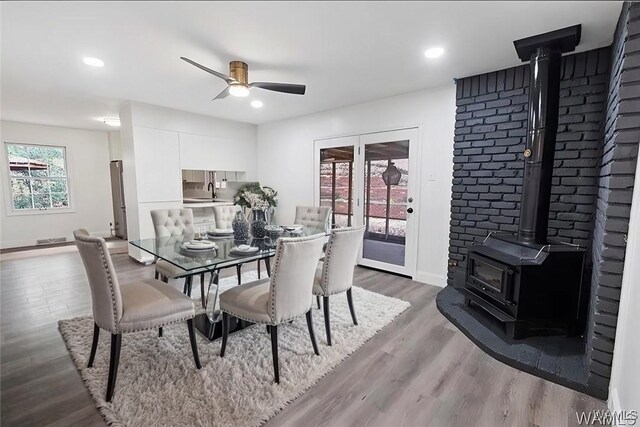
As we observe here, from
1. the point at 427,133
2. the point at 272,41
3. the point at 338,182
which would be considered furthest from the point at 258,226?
the point at 427,133

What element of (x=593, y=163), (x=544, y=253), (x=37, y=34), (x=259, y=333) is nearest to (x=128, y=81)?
(x=37, y=34)

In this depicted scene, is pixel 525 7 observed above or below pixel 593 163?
above

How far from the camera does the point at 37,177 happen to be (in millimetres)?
5918

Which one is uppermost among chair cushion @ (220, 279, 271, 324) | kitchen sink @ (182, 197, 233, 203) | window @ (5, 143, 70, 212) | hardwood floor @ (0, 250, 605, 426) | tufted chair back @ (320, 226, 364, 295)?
window @ (5, 143, 70, 212)

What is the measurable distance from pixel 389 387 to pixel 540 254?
5.02 ft

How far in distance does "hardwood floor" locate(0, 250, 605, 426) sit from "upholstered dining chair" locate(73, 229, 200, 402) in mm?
323

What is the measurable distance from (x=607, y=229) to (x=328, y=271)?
1788 mm

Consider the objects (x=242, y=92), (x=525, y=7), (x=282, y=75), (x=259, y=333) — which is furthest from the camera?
(x=282, y=75)

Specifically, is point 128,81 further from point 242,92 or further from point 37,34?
point 242,92

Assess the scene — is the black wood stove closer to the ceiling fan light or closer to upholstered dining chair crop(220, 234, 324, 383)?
upholstered dining chair crop(220, 234, 324, 383)

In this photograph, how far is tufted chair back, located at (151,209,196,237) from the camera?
10.4 feet

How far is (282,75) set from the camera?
3.12 m

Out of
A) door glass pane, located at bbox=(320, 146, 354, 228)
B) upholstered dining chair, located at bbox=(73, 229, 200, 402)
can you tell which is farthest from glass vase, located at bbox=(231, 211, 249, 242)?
door glass pane, located at bbox=(320, 146, 354, 228)

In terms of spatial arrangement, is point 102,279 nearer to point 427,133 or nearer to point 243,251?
point 243,251
